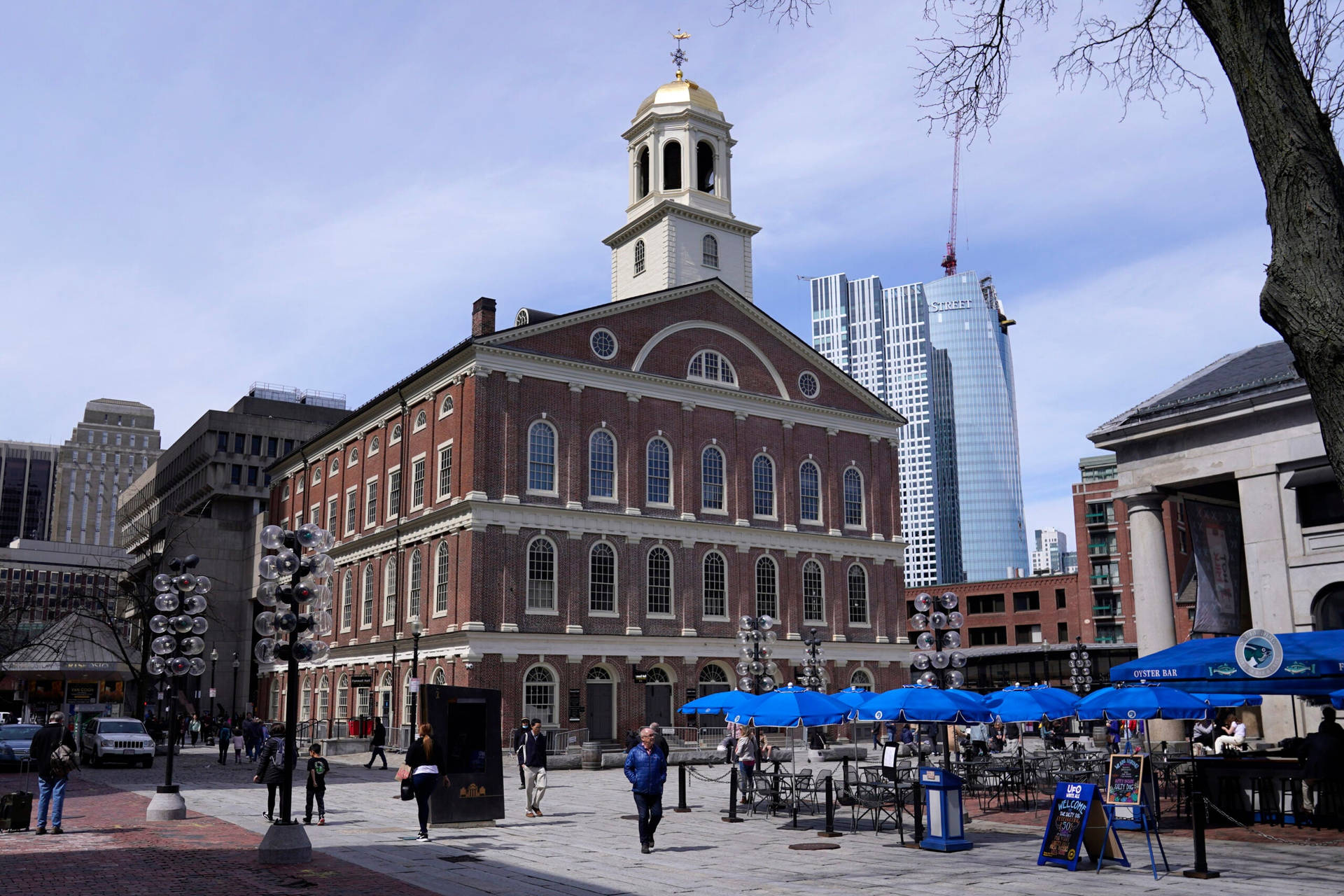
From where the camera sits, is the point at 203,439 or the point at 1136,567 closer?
the point at 1136,567

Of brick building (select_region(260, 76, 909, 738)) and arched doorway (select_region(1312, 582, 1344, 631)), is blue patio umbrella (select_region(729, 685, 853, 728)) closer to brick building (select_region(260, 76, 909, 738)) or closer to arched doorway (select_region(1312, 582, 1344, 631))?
arched doorway (select_region(1312, 582, 1344, 631))

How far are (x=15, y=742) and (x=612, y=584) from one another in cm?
2178

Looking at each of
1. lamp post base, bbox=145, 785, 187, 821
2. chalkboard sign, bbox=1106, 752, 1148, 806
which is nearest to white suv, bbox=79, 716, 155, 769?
lamp post base, bbox=145, 785, 187, 821

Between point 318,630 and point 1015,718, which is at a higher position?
point 318,630

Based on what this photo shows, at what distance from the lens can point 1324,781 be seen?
709 inches

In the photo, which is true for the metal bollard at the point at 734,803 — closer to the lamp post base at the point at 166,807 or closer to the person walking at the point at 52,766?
the lamp post base at the point at 166,807

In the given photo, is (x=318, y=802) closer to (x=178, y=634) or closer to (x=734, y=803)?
(x=178, y=634)

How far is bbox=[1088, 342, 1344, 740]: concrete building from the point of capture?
2631 cm

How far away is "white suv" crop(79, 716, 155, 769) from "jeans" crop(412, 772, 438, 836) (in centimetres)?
2425

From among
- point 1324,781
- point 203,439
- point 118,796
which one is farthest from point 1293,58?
point 203,439

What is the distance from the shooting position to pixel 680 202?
56.2 meters

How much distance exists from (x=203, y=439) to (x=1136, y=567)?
77.4 m

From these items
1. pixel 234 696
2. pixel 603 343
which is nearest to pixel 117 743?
pixel 603 343

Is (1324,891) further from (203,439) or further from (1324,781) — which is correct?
(203,439)
